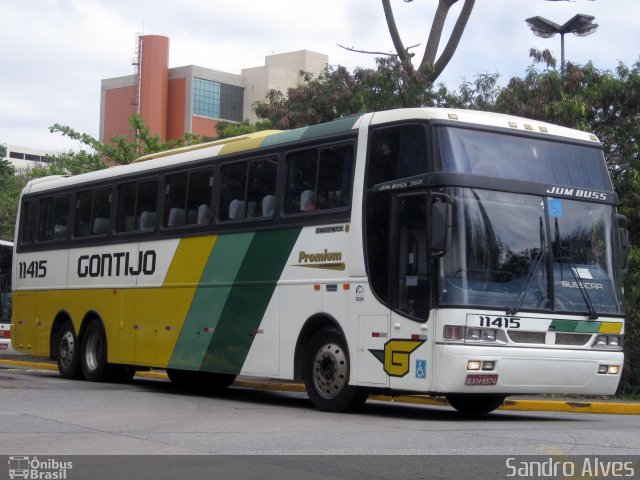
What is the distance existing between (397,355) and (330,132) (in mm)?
3190

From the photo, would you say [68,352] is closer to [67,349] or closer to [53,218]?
[67,349]

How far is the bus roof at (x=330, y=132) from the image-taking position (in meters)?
13.2

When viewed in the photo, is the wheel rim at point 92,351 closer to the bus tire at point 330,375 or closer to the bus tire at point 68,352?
the bus tire at point 68,352

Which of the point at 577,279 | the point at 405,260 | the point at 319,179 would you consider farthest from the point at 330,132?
the point at 577,279

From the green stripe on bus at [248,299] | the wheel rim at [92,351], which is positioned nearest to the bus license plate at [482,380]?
the green stripe on bus at [248,299]

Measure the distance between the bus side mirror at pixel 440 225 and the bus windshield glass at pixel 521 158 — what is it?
19.1 inches

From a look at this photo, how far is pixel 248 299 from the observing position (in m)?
15.7

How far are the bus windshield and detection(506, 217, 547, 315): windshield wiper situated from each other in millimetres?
11

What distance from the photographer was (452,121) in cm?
1302

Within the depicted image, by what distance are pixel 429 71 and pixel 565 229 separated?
1372 cm

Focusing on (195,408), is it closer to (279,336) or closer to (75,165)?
(279,336)
